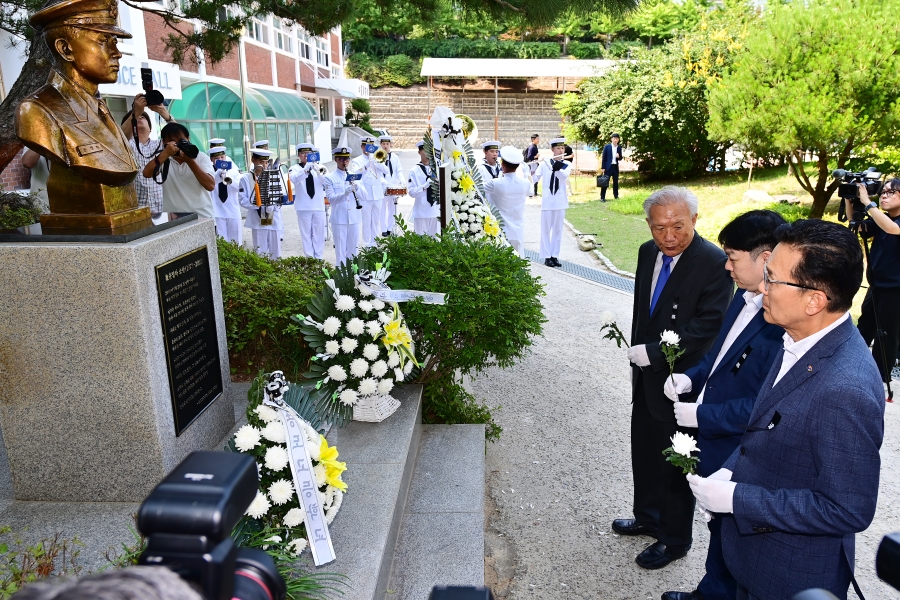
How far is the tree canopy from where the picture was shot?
12.3 meters

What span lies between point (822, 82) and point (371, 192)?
8.89 m

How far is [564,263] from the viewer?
1252 cm

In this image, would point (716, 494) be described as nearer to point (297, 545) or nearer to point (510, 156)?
point (297, 545)

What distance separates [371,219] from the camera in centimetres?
1489

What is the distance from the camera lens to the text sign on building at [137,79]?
40.0 ft

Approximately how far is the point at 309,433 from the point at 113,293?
1177mm

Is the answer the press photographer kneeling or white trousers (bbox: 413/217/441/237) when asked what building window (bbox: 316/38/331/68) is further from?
the press photographer kneeling

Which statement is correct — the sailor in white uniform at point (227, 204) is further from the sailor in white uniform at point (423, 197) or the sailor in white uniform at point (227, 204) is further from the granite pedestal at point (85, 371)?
the granite pedestal at point (85, 371)

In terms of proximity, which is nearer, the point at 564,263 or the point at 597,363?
the point at 597,363

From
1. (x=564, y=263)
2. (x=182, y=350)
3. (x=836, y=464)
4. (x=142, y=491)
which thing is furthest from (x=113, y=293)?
(x=564, y=263)

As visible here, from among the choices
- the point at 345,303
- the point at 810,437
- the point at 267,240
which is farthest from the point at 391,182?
the point at 810,437

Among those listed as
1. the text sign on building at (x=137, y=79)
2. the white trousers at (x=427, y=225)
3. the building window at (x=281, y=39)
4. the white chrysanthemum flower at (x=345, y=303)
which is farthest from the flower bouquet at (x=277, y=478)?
the building window at (x=281, y=39)

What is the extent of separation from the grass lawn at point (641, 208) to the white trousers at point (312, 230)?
5406 millimetres

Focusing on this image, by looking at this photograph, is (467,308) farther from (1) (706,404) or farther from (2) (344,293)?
(1) (706,404)
